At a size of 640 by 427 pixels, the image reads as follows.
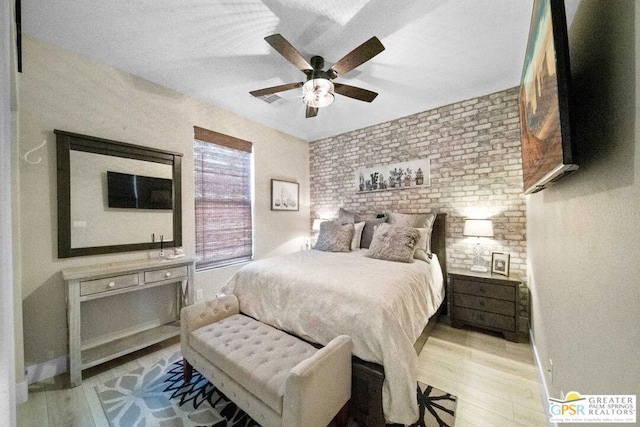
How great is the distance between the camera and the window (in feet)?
10.3

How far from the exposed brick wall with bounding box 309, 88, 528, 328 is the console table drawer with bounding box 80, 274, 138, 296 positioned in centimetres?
314

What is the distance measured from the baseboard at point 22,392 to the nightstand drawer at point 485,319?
3.88 m

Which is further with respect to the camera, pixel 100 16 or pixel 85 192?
pixel 85 192

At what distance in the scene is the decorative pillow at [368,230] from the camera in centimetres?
330

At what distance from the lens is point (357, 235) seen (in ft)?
10.8

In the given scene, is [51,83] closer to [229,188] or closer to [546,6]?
[229,188]

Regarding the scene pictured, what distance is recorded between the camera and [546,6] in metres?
0.84

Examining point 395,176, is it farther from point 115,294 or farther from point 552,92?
point 115,294

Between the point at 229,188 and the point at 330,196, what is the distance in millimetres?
1836

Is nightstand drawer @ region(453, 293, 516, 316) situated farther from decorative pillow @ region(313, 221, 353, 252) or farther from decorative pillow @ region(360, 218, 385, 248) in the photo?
decorative pillow @ region(313, 221, 353, 252)

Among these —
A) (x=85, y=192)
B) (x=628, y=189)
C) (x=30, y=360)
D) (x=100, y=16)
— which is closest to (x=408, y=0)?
(x=628, y=189)

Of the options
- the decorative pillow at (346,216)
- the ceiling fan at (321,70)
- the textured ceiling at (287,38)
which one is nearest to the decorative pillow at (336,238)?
the decorative pillow at (346,216)

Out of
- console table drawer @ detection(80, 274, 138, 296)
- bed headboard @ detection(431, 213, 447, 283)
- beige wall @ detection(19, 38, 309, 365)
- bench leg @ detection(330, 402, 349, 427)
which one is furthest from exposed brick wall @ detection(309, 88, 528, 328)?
console table drawer @ detection(80, 274, 138, 296)

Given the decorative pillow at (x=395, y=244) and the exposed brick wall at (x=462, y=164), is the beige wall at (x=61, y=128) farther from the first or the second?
the exposed brick wall at (x=462, y=164)
